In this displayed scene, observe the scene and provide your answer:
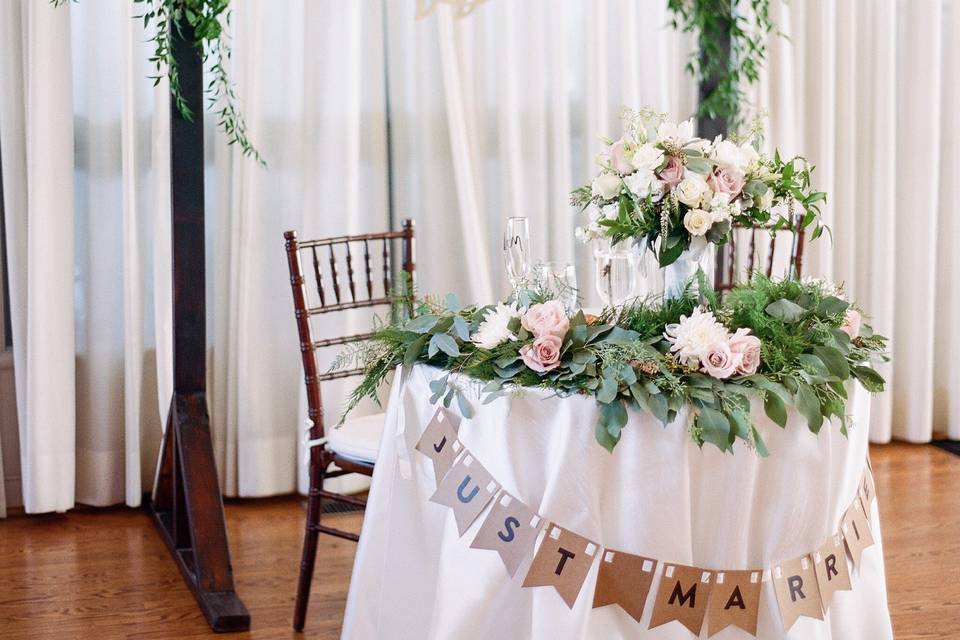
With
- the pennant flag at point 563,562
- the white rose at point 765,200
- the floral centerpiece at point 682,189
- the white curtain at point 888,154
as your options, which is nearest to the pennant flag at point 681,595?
the pennant flag at point 563,562

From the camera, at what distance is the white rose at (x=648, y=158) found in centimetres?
191

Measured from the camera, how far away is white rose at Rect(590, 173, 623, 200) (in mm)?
1999

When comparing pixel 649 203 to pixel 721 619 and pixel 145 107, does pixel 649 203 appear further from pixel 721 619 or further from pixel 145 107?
pixel 145 107

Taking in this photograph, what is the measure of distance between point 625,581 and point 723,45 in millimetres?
2530

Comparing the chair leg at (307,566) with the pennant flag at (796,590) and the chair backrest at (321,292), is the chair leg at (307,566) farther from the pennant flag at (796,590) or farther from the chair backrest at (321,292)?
the pennant flag at (796,590)

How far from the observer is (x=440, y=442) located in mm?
1984

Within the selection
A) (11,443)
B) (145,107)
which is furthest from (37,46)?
(11,443)

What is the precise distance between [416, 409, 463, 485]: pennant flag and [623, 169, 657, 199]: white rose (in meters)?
0.52

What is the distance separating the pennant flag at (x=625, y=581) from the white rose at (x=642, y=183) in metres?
0.62

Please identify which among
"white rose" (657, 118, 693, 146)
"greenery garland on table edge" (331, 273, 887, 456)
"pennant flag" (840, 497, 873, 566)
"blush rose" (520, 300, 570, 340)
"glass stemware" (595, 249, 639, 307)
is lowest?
"pennant flag" (840, 497, 873, 566)

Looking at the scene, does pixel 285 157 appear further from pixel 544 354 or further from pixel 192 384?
pixel 544 354

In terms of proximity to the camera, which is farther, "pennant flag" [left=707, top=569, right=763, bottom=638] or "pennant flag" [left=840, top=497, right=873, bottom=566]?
"pennant flag" [left=840, top=497, right=873, bottom=566]

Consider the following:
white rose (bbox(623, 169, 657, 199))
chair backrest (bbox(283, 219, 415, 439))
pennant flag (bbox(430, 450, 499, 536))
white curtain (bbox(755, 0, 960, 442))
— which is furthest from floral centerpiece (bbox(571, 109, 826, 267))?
white curtain (bbox(755, 0, 960, 442))

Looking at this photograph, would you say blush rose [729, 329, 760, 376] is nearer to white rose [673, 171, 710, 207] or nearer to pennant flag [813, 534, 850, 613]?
white rose [673, 171, 710, 207]
